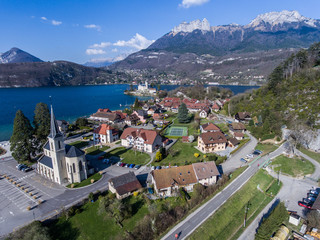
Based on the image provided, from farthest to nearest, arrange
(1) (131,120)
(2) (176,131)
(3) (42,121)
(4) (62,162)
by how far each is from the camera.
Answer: (1) (131,120) → (2) (176,131) → (3) (42,121) → (4) (62,162)

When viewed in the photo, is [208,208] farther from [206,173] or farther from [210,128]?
[210,128]

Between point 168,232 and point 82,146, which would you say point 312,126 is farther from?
point 82,146

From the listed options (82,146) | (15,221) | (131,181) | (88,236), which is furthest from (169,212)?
(82,146)

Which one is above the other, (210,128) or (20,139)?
(20,139)

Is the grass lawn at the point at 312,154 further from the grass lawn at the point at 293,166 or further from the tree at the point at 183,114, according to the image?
the tree at the point at 183,114

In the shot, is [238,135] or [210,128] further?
[210,128]

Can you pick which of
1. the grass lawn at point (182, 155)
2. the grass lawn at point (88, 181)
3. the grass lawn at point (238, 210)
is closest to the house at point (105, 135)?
the grass lawn at point (88, 181)

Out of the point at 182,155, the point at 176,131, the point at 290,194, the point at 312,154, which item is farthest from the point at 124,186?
the point at 312,154
